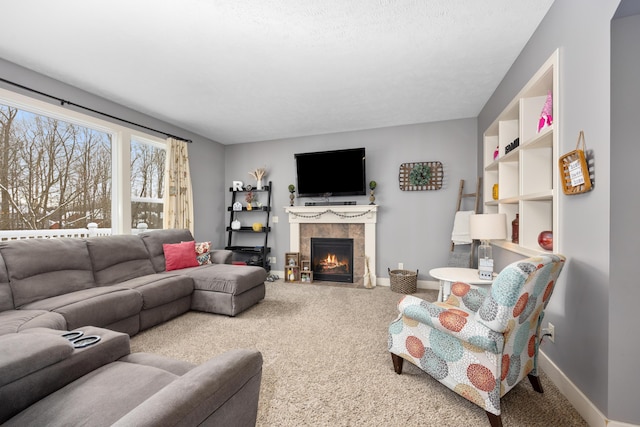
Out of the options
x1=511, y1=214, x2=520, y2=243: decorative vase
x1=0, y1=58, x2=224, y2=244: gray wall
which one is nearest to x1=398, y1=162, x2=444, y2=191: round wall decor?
x1=511, y1=214, x2=520, y2=243: decorative vase

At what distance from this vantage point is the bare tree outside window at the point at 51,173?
2.78m

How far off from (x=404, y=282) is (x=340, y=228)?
4.45 ft

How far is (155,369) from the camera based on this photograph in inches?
48.1

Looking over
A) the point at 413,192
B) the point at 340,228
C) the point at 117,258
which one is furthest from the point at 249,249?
the point at 413,192

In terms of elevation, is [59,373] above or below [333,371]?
above

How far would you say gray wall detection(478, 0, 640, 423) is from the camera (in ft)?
4.42

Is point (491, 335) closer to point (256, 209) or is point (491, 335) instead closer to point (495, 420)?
point (495, 420)

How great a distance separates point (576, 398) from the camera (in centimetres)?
160

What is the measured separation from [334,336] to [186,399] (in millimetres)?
1987

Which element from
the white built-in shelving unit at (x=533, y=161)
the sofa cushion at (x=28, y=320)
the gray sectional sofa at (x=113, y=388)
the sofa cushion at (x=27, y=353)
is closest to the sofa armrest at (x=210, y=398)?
the gray sectional sofa at (x=113, y=388)

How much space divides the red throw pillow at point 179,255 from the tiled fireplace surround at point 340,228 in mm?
1751

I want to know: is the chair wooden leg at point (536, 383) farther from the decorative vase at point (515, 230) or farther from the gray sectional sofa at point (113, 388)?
the gray sectional sofa at point (113, 388)

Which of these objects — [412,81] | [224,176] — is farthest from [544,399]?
[224,176]

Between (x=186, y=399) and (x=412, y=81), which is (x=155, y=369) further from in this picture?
(x=412, y=81)
